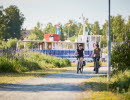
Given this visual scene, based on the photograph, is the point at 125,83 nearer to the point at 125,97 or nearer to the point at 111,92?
the point at 111,92

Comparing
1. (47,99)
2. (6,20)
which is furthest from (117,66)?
(6,20)

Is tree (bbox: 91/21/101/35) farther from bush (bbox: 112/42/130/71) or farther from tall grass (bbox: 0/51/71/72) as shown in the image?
bush (bbox: 112/42/130/71)

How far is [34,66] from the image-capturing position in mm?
19375

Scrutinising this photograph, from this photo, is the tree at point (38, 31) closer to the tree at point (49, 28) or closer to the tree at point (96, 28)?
the tree at point (49, 28)

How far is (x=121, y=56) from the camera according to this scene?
1435 centimetres

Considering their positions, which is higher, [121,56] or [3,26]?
[3,26]

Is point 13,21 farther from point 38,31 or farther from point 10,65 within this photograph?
point 10,65

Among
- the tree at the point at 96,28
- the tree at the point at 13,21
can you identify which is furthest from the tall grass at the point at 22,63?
the tree at the point at 13,21

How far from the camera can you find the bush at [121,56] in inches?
565

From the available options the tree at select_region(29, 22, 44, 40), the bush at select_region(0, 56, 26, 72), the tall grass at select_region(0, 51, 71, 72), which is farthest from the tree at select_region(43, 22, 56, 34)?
the bush at select_region(0, 56, 26, 72)

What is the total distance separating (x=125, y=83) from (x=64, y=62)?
15.7m

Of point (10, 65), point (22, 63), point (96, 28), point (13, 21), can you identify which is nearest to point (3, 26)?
point (13, 21)

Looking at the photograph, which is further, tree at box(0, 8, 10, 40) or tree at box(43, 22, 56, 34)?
tree at box(43, 22, 56, 34)

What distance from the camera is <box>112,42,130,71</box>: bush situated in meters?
14.4
